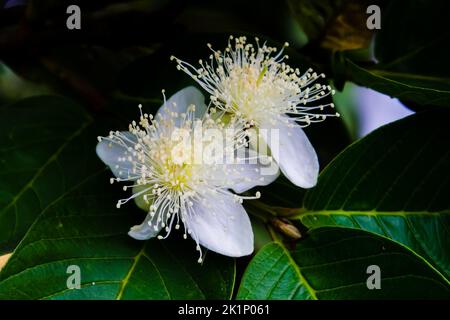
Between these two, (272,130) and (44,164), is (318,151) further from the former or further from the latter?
(44,164)

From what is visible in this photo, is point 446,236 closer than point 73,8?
Yes

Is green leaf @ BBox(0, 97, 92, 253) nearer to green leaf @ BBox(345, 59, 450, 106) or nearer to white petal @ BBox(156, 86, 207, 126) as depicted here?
white petal @ BBox(156, 86, 207, 126)

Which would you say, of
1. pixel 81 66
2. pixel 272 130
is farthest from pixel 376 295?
pixel 81 66

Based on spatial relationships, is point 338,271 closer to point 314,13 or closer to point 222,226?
point 222,226

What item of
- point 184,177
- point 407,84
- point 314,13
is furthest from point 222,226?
point 314,13

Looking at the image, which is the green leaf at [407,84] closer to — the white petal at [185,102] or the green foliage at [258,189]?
the green foliage at [258,189]

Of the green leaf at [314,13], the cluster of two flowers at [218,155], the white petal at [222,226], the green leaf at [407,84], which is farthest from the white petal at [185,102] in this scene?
the green leaf at [314,13]

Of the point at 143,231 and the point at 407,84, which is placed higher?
the point at 407,84
